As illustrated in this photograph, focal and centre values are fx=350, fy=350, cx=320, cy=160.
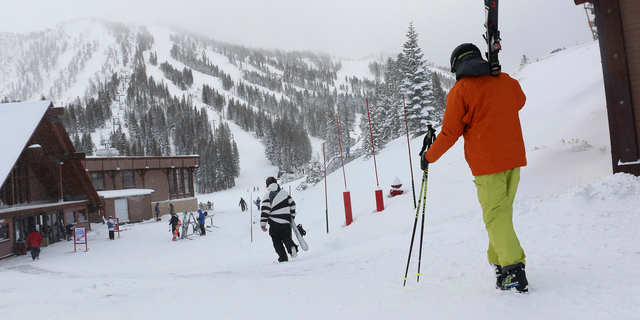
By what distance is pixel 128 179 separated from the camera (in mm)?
34750

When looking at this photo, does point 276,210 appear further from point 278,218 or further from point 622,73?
point 622,73

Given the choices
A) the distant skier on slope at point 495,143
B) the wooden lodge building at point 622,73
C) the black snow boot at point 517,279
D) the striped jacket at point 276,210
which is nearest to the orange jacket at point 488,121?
the distant skier on slope at point 495,143

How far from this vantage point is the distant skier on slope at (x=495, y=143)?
2.46 metres

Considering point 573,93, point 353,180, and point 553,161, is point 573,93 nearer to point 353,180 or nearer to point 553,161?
point 553,161

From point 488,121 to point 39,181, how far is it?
21.4 meters

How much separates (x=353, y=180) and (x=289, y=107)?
4725 inches

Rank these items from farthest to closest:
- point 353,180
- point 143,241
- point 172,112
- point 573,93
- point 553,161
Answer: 1. point 172,112
2. point 353,180
3. point 143,241
4. point 573,93
5. point 553,161

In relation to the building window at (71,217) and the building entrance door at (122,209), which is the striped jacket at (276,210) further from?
the building entrance door at (122,209)

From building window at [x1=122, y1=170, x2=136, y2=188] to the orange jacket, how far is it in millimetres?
37396

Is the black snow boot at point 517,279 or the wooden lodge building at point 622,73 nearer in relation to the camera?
the black snow boot at point 517,279

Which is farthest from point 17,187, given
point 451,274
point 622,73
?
point 622,73

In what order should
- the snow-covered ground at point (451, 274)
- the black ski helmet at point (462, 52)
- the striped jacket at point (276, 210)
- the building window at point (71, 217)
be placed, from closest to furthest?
the snow-covered ground at point (451, 274)
the black ski helmet at point (462, 52)
the striped jacket at point (276, 210)
the building window at point (71, 217)

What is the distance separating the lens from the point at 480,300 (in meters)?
2.40

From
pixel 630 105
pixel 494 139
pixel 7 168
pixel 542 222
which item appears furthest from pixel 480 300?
pixel 7 168
